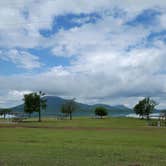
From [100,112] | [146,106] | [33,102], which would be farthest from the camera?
[100,112]

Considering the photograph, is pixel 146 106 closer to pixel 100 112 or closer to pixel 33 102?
pixel 100 112

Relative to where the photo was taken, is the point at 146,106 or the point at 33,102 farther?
the point at 146,106

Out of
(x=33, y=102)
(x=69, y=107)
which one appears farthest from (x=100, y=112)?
(x=33, y=102)

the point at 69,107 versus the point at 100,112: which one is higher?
the point at 69,107

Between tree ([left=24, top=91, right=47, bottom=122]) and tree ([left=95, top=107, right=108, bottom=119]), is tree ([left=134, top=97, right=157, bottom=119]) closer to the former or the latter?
tree ([left=95, top=107, right=108, bottom=119])

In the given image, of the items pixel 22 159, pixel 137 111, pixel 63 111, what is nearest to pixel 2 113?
pixel 63 111

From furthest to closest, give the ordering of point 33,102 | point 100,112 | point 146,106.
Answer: point 100,112, point 146,106, point 33,102

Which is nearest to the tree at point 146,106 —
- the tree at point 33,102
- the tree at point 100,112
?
the tree at point 100,112

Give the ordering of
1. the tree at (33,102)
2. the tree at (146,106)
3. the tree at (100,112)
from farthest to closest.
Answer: the tree at (100,112)
the tree at (146,106)
the tree at (33,102)

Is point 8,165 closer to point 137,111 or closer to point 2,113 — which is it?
point 137,111

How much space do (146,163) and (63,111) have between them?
123 metres

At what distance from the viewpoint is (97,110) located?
493ft

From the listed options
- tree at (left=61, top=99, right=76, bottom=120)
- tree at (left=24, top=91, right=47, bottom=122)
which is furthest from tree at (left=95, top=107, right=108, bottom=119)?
tree at (left=24, top=91, right=47, bottom=122)

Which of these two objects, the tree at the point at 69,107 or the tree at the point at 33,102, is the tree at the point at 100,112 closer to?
the tree at the point at 69,107
